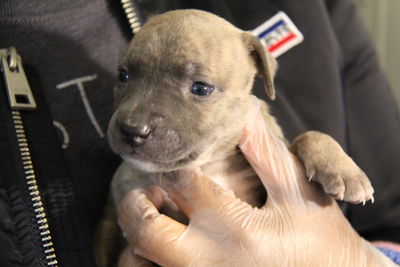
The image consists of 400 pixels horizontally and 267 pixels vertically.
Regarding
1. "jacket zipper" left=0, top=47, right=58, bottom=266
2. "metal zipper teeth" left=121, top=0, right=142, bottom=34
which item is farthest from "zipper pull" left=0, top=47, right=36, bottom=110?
"metal zipper teeth" left=121, top=0, right=142, bottom=34

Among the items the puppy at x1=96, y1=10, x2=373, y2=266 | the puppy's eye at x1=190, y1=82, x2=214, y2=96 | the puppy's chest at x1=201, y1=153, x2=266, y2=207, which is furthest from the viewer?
the puppy's chest at x1=201, y1=153, x2=266, y2=207

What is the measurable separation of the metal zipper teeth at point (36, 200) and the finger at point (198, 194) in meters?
0.44

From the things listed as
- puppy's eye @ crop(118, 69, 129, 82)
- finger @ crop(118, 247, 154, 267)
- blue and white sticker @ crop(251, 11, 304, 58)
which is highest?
puppy's eye @ crop(118, 69, 129, 82)

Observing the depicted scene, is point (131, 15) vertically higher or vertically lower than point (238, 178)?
higher

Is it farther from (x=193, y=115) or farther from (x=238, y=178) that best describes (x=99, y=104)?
(x=238, y=178)

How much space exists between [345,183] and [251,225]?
1.20 ft

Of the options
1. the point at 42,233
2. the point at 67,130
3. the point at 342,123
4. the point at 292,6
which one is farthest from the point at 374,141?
the point at 42,233

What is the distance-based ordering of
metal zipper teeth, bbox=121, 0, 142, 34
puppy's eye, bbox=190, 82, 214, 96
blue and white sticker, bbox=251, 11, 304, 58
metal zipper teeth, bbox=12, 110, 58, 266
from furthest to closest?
1. blue and white sticker, bbox=251, 11, 304, 58
2. metal zipper teeth, bbox=121, 0, 142, 34
3. puppy's eye, bbox=190, 82, 214, 96
4. metal zipper teeth, bbox=12, 110, 58, 266

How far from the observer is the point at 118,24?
6.64ft

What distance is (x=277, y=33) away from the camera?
2.20 m

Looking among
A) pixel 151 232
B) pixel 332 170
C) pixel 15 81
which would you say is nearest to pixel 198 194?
pixel 151 232

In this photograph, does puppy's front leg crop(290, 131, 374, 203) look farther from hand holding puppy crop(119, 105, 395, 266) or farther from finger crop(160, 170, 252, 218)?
finger crop(160, 170, 252, 218)

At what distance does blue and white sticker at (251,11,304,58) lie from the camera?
220cm

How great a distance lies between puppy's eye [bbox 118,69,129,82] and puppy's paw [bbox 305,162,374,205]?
773 millimetres
